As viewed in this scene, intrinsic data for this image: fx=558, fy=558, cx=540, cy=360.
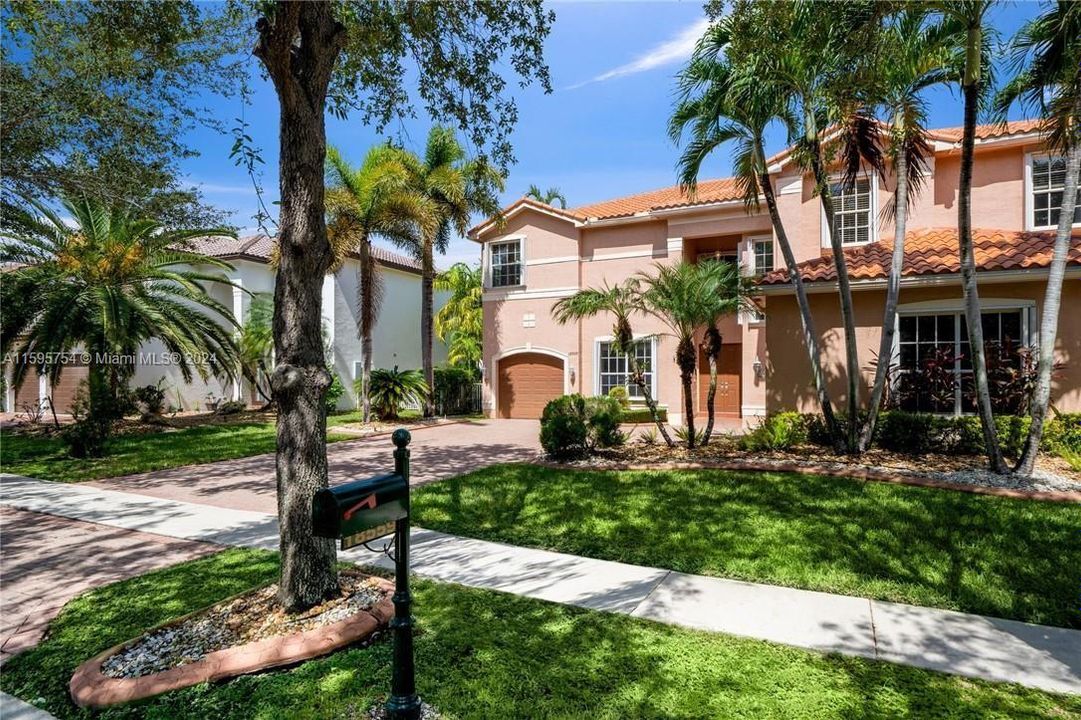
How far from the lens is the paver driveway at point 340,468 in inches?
370

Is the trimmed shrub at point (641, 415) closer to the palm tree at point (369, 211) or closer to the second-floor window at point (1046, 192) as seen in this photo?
the palm tree at point (369, 211)

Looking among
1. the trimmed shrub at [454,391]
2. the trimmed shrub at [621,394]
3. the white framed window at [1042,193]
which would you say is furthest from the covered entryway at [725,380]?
the trimmed shrub at [454,391]

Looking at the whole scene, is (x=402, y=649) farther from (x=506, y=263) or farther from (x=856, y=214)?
(x=506, y=263)

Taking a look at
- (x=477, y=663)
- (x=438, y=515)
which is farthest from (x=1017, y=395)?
(x=477, y=663)

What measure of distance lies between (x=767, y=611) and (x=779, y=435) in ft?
22.1

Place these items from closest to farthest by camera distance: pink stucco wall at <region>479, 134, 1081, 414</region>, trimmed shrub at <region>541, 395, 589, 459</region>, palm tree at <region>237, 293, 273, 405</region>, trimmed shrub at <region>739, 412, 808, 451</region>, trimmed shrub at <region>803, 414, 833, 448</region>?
trimmed shrub at <region>739, 412, 808, 451</region>
trimmed shrub at <region>541, 395, 589, 459</region>
trimmed shrub at <region>803, 414, 833, 448</region>
pink stucco wall at <region>479, 134, 1081, 414</region>
palm tree at <region>237, 293, 273, 405</region>

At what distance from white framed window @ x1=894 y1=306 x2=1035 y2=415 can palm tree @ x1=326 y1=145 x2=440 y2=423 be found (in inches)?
A: 533

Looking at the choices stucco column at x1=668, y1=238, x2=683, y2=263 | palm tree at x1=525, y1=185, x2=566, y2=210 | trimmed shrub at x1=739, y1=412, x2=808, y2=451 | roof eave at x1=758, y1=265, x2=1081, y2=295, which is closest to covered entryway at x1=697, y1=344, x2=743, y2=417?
stucco column at x1=668, y1=238, x2=683, y2=263

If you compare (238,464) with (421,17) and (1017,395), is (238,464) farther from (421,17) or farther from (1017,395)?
(1017,395)

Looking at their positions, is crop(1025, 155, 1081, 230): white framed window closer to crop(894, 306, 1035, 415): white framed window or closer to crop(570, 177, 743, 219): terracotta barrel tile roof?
crop(894, 306, 1035, 415): white framed window

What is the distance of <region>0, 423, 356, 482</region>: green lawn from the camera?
11.4 metres

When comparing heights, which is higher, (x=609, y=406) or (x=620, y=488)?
(x=609, y=406)

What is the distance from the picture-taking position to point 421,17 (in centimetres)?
712

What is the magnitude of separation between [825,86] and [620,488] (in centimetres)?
632
